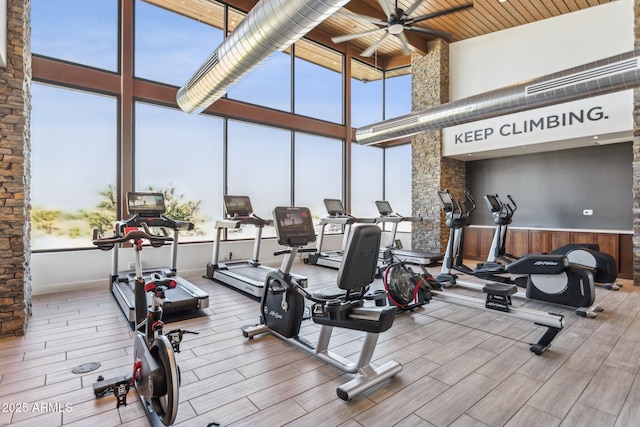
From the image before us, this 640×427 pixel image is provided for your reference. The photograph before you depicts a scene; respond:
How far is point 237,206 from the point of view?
577 centimetres

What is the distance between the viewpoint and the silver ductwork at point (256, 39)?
11.0 feet

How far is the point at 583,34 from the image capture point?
624cm

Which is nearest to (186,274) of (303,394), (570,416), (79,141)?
(79,141)

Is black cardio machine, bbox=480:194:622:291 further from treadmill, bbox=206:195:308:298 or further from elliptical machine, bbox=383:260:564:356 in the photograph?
treadmill, bbox=206:195:308:298

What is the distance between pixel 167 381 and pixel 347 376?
1.32m

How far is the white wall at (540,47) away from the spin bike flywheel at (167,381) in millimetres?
8014

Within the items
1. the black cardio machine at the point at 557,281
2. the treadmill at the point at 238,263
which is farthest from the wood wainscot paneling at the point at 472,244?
the treadmill at the point at 238,263

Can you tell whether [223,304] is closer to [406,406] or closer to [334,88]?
[406,406]

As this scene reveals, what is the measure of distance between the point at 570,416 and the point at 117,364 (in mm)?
3206

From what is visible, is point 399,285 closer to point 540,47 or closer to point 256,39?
point 256,39

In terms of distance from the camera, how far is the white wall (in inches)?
233

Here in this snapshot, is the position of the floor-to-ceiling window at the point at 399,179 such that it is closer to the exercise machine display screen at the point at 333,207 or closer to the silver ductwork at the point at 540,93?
the silver ductwork at the point at 540,93

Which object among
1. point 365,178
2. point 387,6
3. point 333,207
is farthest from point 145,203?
point 365,178

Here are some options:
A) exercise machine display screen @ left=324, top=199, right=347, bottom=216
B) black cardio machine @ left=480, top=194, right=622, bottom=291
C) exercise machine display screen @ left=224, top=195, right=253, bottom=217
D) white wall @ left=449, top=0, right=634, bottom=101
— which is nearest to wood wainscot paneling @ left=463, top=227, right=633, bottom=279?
black cardio machine @ left=480, top=194, right=622, bottom=291
